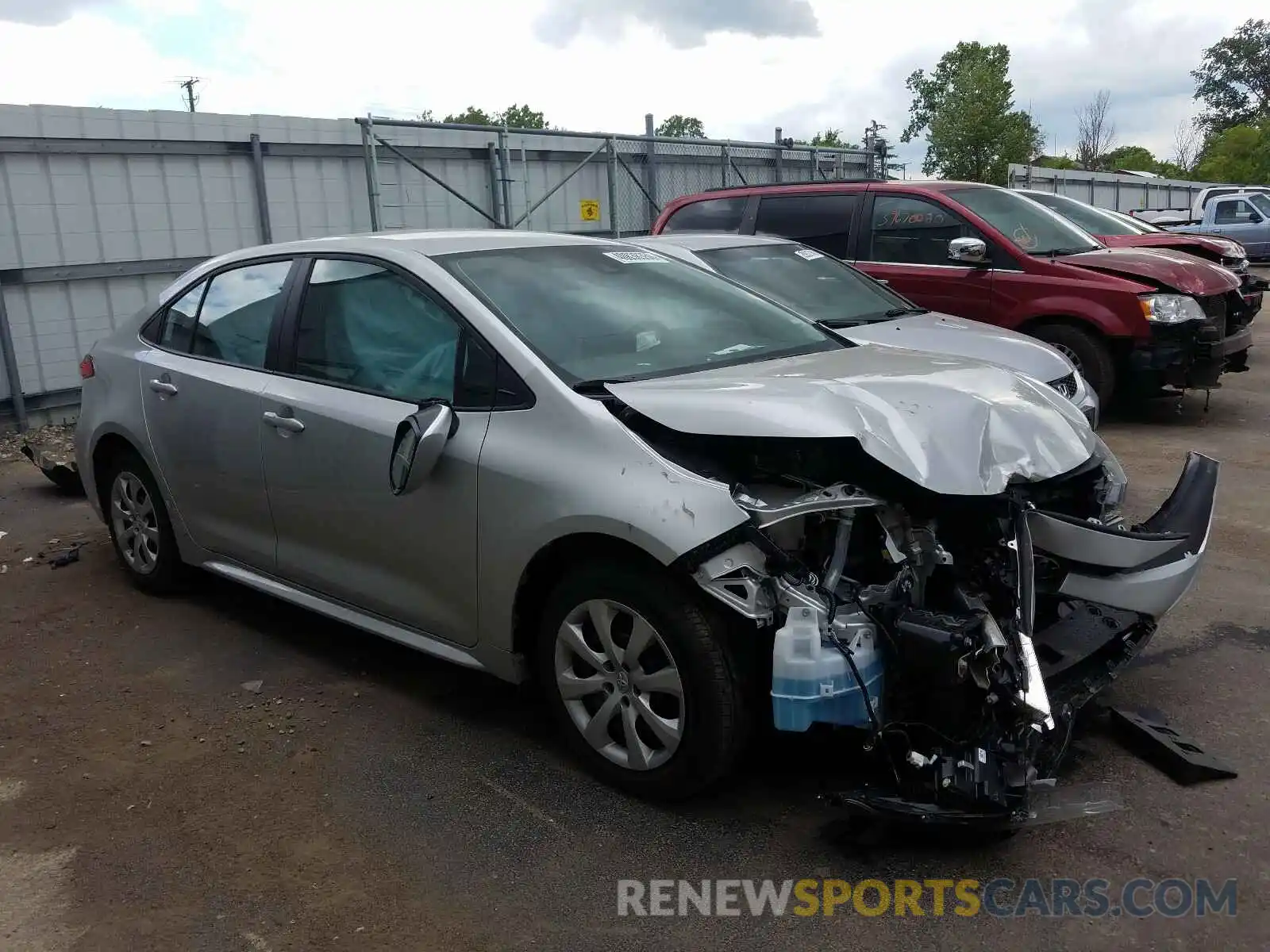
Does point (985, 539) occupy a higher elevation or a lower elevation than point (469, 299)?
Result: lower

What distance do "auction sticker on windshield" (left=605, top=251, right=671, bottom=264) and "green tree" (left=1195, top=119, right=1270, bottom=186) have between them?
49363 mm

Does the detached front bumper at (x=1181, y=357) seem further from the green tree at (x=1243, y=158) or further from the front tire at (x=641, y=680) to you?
the green tree at (x=1243, y=158)

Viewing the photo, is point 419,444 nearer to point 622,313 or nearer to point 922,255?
point 622,313

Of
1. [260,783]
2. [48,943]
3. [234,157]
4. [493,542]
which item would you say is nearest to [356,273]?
[493,542]

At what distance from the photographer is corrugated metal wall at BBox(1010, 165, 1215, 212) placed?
26013 mm

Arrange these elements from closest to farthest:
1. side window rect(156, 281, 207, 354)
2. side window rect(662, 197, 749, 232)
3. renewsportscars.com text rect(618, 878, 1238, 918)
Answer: renewsportscars.com text rect(618, 878, 1238, 918), side window rect(156, 281, 207, 354), side window rect(662, 197, 749, 232)

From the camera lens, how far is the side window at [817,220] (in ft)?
28.7

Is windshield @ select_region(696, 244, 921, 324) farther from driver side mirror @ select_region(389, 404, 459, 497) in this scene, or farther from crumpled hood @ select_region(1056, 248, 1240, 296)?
driver side mirror @ select_region(389, 404, 459, 497)

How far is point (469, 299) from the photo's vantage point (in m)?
3.61

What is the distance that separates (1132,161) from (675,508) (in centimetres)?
6520

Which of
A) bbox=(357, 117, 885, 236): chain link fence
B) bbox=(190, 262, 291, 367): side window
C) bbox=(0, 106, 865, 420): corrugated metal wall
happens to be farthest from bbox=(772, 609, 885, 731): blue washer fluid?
bbox=(0, 106, 865, 420): corrugated metal wall

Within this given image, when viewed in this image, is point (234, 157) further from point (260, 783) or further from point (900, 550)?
point (900, 550)

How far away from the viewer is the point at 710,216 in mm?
9281

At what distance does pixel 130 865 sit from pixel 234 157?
8309 mm
